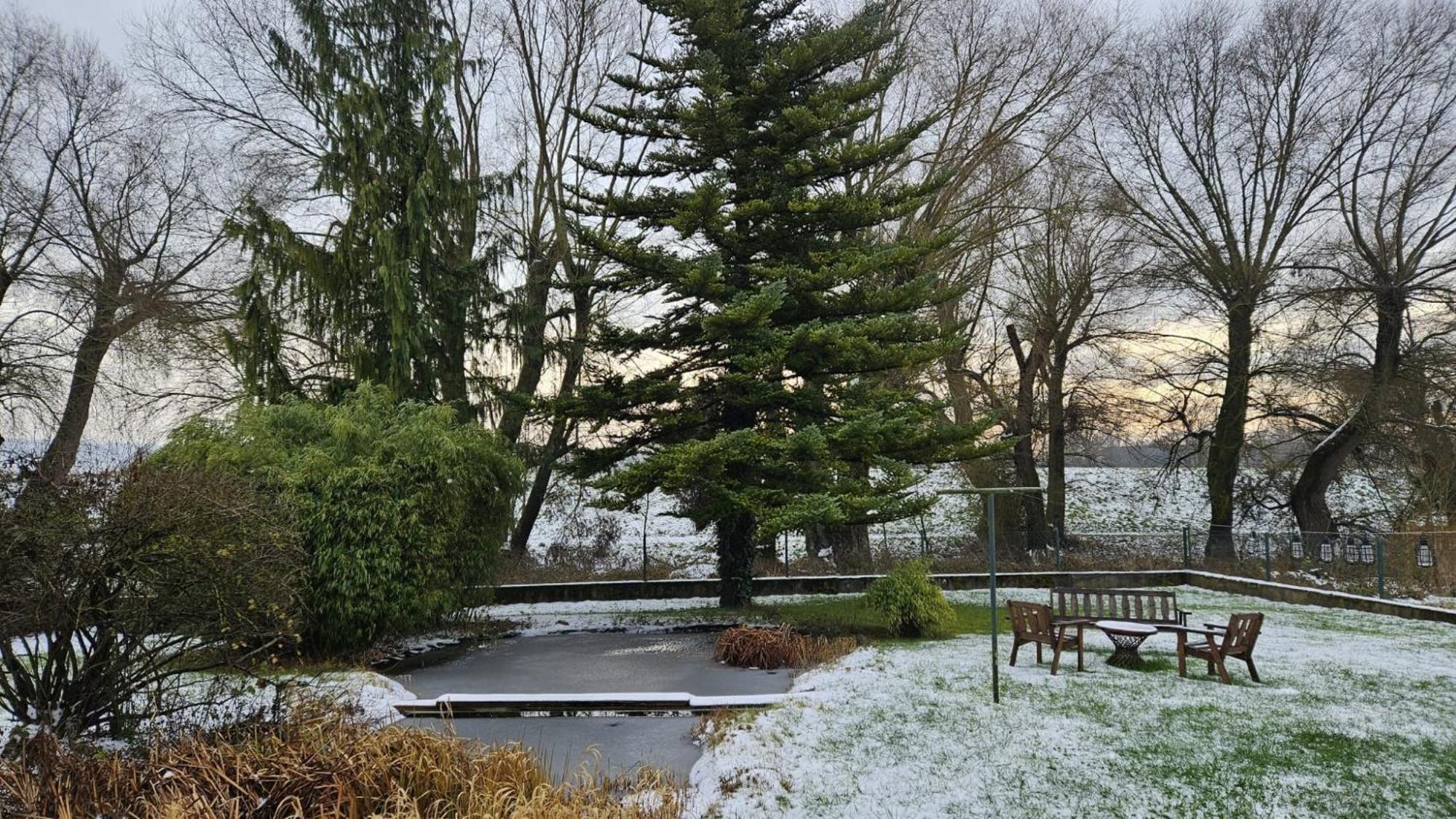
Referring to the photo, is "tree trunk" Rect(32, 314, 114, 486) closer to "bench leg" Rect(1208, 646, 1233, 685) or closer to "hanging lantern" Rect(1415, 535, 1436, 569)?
"bench leg" Rect(1208, 646, 1233, 685)

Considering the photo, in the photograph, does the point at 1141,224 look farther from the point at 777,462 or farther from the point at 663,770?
the point at 663,770

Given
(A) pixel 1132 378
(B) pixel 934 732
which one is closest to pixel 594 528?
(A) pixel 1132 378

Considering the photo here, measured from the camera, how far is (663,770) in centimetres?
605

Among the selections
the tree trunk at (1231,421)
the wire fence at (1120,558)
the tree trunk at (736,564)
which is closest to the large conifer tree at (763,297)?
the tree trunk at (736,564)

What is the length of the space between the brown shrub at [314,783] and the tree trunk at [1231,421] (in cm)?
1953

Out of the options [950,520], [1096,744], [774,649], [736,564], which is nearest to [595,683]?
[774,649]

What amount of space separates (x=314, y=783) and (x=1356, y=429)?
870 inches

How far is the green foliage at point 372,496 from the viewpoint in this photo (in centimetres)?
1034

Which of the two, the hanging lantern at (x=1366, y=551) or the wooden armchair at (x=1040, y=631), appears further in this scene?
the hanging lantern at (x=1366, y=551)

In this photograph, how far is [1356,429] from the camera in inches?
773

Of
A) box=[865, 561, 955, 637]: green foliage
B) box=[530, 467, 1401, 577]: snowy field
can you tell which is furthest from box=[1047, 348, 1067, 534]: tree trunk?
box=[865, 561, 955, 637]: green foliage

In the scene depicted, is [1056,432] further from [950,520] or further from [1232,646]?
[1232,646]

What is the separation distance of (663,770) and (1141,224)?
1991 centimetres

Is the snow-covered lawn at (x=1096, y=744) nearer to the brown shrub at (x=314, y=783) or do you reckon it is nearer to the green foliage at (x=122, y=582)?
the brown shrub at (x=314, y=783)
